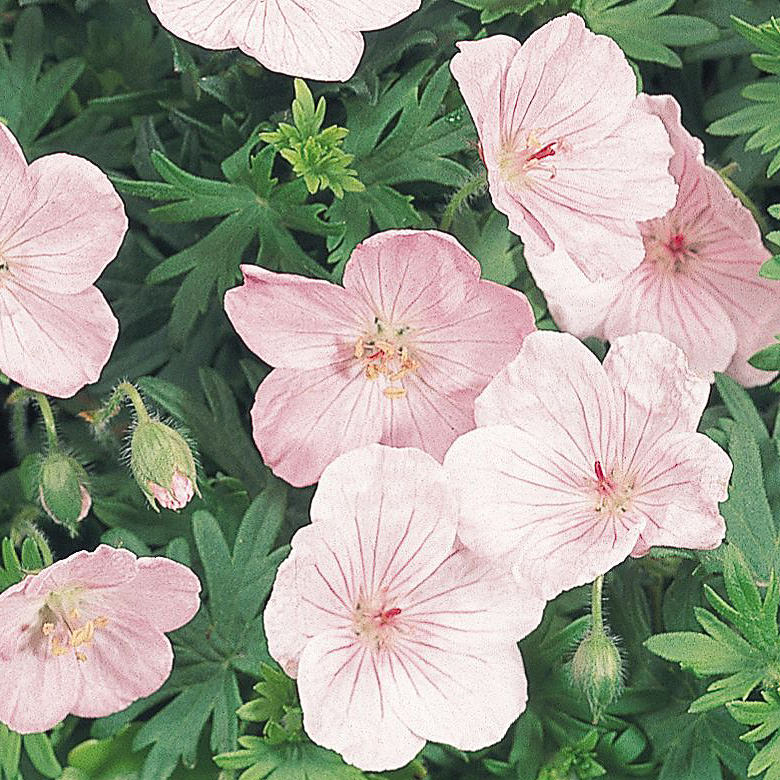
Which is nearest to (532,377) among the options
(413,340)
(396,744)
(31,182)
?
(413,340)

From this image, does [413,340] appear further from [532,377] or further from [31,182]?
[31,182]

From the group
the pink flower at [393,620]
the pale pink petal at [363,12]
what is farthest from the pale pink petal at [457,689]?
the pale pink petal at [363,12]

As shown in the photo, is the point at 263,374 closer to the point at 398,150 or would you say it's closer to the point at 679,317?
the point at 398,150

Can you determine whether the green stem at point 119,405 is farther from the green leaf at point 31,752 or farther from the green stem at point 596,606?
the green stem at point 596,606

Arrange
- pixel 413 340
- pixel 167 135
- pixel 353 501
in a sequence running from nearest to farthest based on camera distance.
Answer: pixel 353 501 → pixel 413 340 → pixel 167 135

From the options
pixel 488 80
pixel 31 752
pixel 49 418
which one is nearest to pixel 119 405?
pixel 49 418
